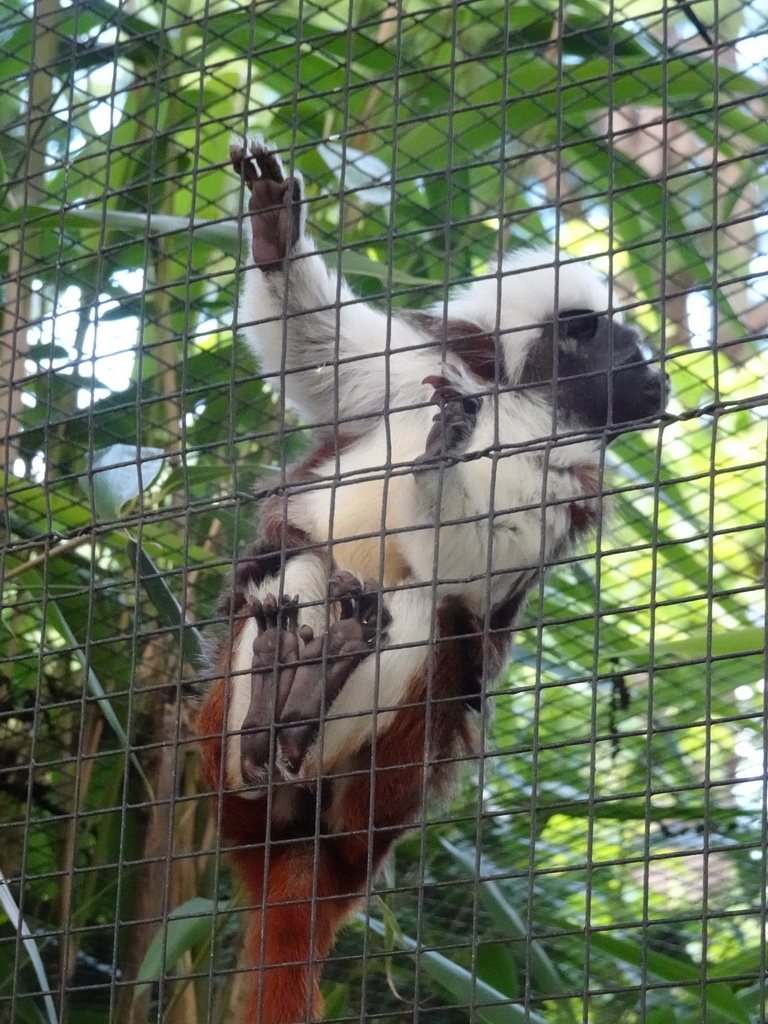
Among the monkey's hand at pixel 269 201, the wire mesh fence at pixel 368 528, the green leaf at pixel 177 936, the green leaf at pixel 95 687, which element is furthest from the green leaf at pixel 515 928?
the monkey's hand at pixel 269 201

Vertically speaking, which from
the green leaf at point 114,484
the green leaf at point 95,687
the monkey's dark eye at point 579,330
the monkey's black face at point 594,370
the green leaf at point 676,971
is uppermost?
the green leaf at point 114,484

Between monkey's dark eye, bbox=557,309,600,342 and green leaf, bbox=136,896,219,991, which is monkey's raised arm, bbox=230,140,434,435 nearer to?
monkey's dark eye, bbox=557,309,600,342

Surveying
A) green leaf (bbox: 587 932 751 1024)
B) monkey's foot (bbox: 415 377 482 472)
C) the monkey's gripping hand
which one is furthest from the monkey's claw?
green leaf (bbox: 587 932 751 1024)

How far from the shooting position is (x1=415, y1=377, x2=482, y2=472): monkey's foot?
2.31m

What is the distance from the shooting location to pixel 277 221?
115 inches

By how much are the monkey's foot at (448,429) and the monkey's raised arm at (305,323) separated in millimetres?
290

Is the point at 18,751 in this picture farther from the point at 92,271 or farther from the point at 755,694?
the point at 755,694

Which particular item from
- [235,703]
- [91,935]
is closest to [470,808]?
[91,935]

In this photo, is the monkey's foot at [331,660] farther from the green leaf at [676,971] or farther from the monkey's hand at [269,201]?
the green leaf at [676,971]

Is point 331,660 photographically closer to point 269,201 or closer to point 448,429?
point 448,429

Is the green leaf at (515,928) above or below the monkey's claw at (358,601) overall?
below

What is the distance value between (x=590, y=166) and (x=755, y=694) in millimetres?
1705

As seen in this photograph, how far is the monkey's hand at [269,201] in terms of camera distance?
9.07 feet

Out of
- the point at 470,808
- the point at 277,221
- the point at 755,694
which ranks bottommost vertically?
the point at 470,808
